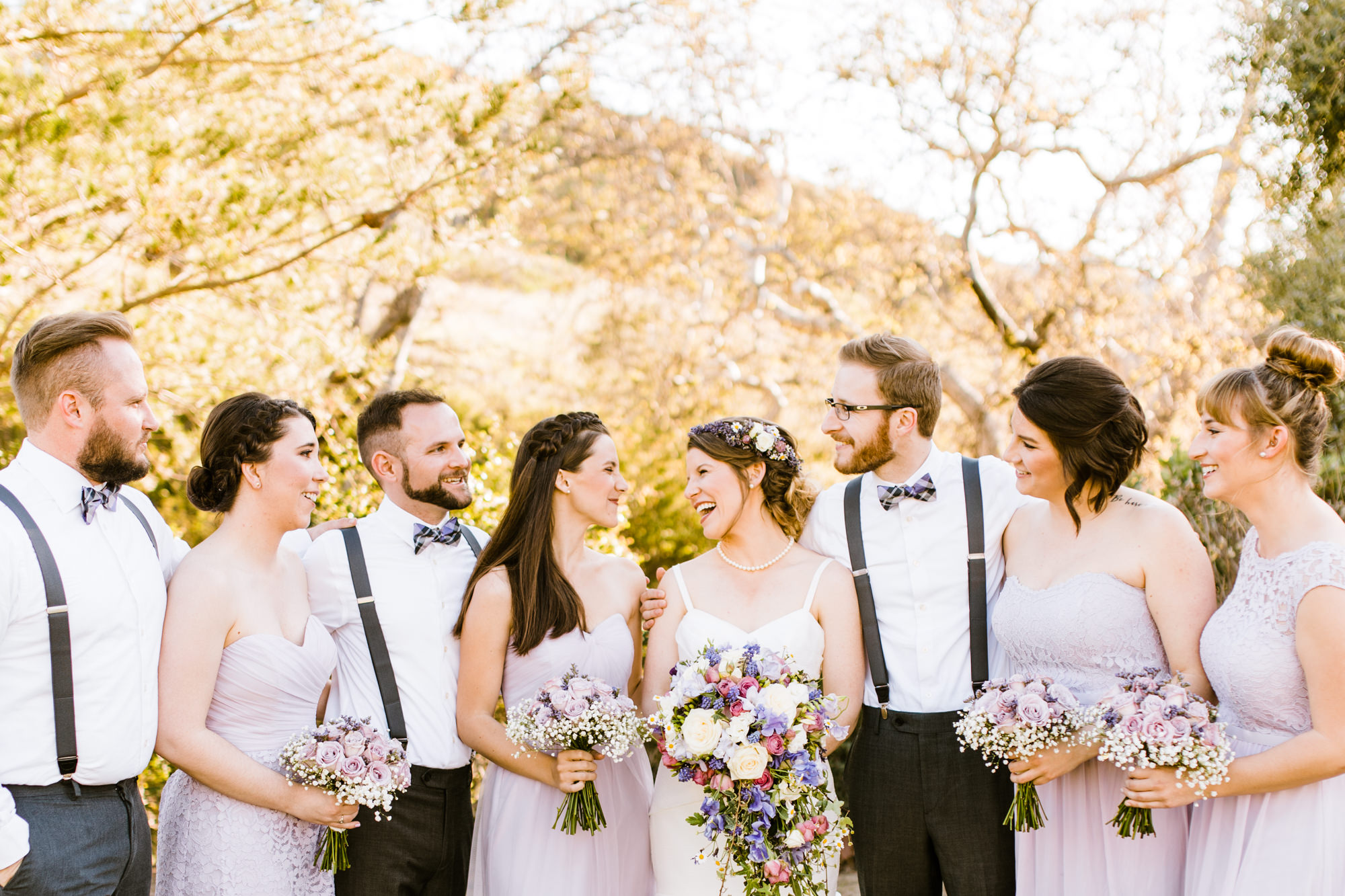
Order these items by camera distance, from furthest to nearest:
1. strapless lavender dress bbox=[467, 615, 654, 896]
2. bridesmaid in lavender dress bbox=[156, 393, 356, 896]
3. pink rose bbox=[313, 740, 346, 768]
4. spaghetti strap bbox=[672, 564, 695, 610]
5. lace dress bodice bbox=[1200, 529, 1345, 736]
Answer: spaghetti strap bbox=[672, 564, 695, 610], strapless lavender dress bbox=[467, 615, 654, 896], bridesmaid in lavender dress bbox=[156, 393, 356, 896], pink rose bbox=[313, 740, 346, 768], lace dress bodice bbox=[1200, 529, 1345, 736]

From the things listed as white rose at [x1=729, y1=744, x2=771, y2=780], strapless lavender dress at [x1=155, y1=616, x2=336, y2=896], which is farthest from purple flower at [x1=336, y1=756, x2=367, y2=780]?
→ white rose at [x1=729, y1=744, x2=771, y2=780]

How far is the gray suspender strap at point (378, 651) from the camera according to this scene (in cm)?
396

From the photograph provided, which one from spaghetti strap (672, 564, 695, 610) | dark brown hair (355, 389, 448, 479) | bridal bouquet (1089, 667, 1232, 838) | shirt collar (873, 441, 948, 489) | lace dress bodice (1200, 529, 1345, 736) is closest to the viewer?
bridal bouquet (1089, 667, 1232, 838)

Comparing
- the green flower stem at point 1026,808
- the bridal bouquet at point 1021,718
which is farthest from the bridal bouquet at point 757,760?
the green flower stem at point 1026,808

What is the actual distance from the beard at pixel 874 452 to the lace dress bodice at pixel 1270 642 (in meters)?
1.38

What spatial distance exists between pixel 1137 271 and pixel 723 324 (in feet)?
19.7

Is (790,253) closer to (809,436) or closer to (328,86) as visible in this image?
(809,436)

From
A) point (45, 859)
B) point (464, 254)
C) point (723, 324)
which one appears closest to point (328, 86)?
point (464, 254)

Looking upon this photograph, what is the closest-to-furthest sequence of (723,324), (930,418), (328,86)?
(930,418), (328,86), (723,324)

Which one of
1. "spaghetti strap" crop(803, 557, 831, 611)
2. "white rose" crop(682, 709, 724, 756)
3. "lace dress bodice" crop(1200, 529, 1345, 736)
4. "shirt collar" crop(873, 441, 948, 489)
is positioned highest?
"shirt collar" crop(873, 441, 948, 489)

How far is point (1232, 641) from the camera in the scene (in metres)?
3.38

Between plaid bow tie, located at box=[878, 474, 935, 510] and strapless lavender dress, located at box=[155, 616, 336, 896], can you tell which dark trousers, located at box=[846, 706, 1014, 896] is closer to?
plaid bow tie, located at box=[878, 474, 935, 510]

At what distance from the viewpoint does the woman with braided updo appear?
13.1 feet

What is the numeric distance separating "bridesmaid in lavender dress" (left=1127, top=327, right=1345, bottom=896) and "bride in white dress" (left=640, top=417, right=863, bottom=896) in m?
1.17
